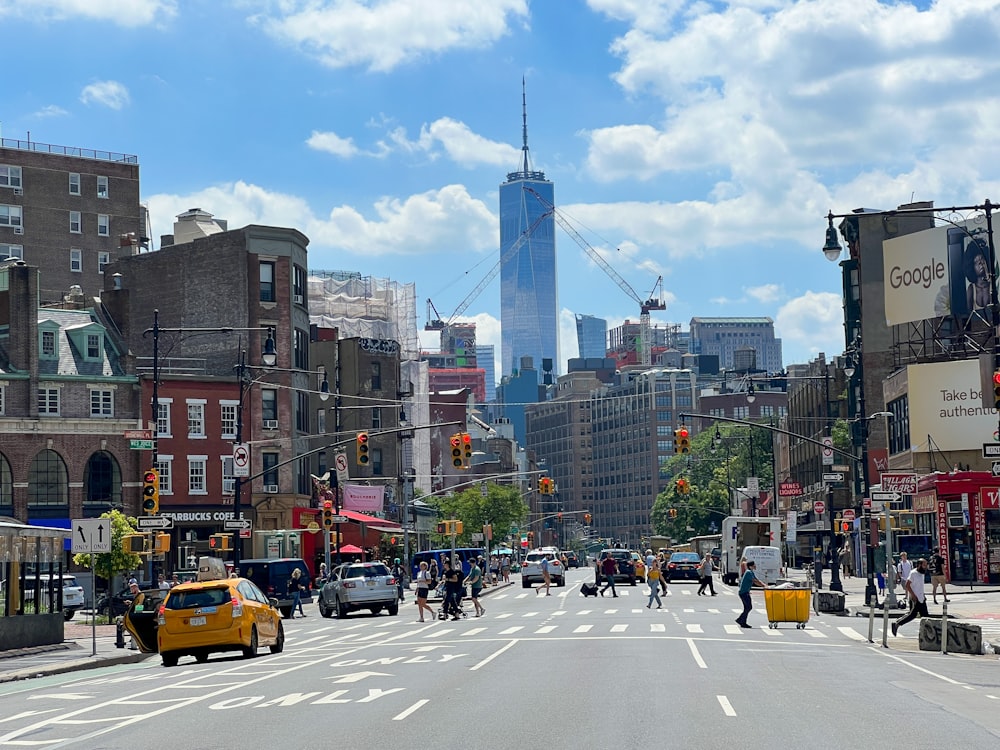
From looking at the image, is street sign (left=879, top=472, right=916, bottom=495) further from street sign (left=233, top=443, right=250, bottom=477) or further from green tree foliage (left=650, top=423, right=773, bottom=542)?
green tree foliage (left=650, top=423, right=773, bottom=542)

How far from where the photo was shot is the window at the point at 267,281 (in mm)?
79812

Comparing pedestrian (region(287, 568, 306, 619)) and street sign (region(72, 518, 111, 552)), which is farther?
pedestrian (region(287, 568, 306, 619))

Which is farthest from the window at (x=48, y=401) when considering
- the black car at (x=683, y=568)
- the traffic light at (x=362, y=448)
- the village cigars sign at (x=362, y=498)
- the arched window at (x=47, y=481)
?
the black car at (x=683, y=568)

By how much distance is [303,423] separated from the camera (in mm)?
83688

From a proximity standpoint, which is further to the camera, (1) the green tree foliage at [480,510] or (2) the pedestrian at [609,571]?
(1) the green tree foliage at [480,510]

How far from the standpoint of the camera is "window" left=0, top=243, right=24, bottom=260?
100 m

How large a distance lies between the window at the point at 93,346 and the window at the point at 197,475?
7.14 m

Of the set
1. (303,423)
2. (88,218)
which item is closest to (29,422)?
(303,423)

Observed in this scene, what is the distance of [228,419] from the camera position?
76.3 meters

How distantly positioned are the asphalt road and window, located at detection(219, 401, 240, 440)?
42213mm

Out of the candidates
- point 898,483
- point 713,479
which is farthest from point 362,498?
point 713,479

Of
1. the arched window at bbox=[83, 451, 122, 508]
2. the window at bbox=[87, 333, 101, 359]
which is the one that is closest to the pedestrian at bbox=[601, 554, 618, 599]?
the arched window at bbox=[83, 451, 122, 508]

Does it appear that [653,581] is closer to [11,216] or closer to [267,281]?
[267,281]

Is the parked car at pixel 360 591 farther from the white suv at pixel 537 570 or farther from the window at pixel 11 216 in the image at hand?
the window at pixel 11 216
